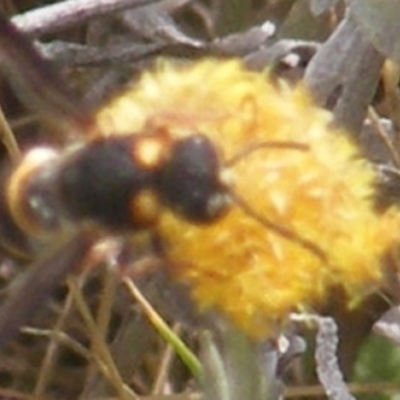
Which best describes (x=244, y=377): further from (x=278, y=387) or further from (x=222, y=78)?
(x=222, y=78)

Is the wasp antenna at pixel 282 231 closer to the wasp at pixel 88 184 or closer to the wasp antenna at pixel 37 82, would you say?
the wasp at pixel 88 184

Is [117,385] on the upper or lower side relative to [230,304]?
lower

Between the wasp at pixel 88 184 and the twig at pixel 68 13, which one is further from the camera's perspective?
the twig at pixel 68 13

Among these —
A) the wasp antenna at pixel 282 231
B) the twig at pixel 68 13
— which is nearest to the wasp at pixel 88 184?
the wasp antenna at pixel 282 231

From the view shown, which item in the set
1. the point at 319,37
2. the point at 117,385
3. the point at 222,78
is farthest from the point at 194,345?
the point at 222,78

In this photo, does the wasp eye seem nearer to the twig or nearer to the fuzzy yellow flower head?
the fuzzy yellow flower head

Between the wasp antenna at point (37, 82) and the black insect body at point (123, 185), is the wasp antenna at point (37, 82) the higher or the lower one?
the higher one
